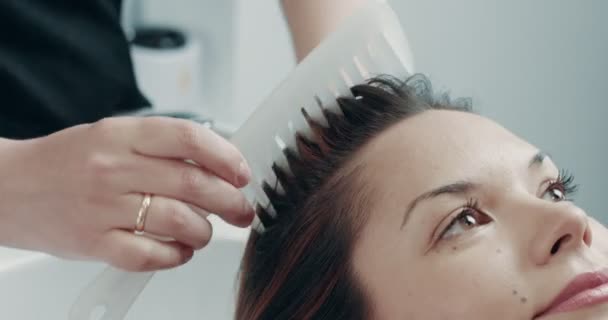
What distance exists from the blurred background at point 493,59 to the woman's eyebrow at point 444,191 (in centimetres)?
91

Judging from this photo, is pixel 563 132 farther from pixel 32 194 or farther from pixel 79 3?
pixel 32 194

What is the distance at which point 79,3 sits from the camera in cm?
101

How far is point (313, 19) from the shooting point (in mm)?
959

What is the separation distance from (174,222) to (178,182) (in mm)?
31

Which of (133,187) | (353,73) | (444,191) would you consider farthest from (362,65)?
(133,187)

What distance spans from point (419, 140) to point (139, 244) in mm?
261

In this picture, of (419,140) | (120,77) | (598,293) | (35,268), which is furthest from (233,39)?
(598,293)

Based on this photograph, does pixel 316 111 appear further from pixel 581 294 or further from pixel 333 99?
pixel 581 294

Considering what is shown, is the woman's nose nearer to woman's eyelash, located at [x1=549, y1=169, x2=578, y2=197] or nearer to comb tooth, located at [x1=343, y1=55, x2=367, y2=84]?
woman's eyelash, located at [x1=549, y1=169, x2=578, y2=197]

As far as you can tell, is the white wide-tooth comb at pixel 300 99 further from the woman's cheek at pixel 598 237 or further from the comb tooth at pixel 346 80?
the woman's cheek at pixel 598 237

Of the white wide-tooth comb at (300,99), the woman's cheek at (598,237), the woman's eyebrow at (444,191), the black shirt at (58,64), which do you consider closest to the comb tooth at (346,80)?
the white wide-tooth comb at (300,99)

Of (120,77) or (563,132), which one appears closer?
(120,77)

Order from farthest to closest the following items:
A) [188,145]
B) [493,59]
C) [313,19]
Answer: [493,59] → [313,19] → [188,145]

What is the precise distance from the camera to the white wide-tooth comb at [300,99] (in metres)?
0.67
